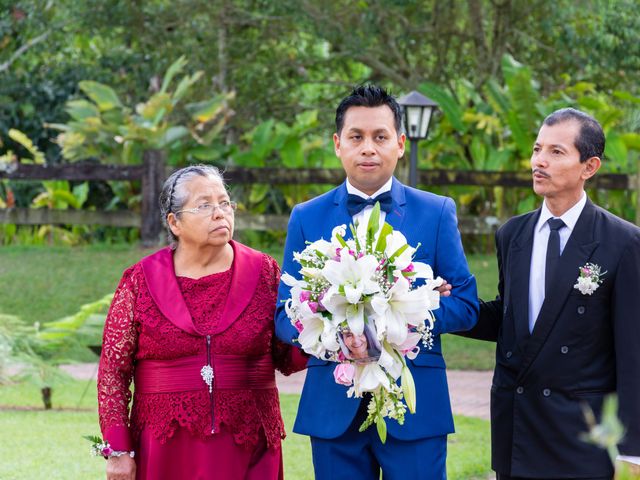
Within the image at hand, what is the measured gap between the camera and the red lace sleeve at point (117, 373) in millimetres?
4047

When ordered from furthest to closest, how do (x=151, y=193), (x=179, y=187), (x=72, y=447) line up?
(x=151, y=193) < (x=72, y=447) < (x=179, y=187)

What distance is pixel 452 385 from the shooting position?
1101cm

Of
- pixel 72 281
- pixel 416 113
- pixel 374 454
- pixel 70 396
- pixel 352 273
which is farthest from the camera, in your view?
pixel 72 281

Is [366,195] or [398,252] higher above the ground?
[366,195]

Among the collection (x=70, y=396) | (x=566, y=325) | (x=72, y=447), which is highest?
(x=566, y=325)

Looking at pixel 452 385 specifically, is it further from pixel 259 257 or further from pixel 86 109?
pixel 86 109

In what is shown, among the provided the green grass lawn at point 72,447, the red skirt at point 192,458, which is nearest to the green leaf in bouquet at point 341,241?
the red skirt at point 192,458

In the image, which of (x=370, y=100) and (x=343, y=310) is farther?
(x=370, y=100)

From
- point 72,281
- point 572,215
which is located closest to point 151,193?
point 72,281

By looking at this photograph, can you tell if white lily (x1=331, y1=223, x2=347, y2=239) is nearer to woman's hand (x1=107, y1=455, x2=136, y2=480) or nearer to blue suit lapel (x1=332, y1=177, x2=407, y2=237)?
blue suit lapel (x1=332, y1=177, x2=407, y2=237)

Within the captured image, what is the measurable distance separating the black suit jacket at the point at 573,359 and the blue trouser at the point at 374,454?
0.36m

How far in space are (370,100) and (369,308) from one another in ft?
2.58

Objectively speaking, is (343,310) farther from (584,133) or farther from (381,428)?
(584,133)

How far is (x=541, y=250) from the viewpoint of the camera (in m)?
4.04
